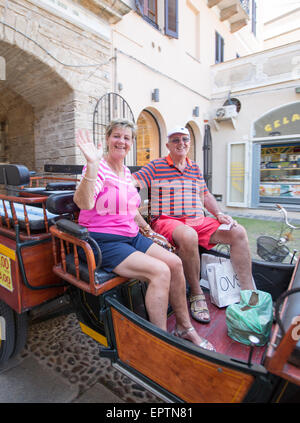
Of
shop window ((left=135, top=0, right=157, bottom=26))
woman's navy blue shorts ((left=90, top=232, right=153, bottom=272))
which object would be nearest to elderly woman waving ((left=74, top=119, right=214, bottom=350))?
woman's navy blue shorts ((left=90, top=232, right=153, bottom=272))

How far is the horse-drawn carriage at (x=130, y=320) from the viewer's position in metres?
1.01

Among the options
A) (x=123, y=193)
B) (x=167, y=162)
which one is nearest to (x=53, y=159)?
(x=167, y=162)

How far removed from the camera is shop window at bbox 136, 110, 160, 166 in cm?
719

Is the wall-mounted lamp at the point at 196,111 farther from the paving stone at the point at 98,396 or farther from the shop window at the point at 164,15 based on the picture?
the paving stone at the point at 98,396

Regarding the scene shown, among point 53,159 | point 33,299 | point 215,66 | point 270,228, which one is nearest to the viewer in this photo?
point 33,299

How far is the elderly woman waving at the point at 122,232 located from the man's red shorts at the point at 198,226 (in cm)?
36

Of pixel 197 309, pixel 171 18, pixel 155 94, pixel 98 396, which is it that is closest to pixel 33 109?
pixel 155 94

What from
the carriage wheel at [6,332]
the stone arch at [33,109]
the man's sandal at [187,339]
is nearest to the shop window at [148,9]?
the stone arch at [33,109]

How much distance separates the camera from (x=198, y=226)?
2330 millimetres

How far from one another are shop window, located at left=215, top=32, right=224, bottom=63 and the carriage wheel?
420 inches

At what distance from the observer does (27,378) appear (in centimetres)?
182

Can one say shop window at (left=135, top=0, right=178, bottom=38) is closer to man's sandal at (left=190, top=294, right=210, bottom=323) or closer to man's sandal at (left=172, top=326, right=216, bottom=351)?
man's sandal at (left=190, top=294, right=210, bottom=323)
